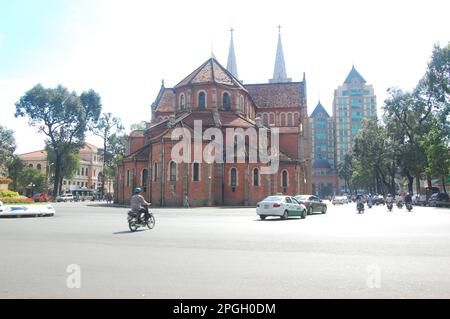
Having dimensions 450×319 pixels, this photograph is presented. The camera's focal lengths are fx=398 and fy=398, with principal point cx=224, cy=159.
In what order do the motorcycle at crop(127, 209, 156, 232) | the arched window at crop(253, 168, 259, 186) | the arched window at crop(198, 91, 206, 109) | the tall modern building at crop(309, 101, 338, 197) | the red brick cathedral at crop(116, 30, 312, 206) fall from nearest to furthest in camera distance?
the motorcycle at crop(127, 209, 156, 232) → the red brick cathedral at crop(116, 30, 312, 206) → the arched window at crop(253, 168, 259, 186) → the arched window at crop(198, 91, 206, 109) → the tall modern building at crop(309, 101, 338, 197)

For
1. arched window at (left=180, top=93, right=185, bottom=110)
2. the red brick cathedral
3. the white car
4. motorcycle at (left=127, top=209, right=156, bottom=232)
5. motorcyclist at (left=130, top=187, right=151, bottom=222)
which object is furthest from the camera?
arched window at (left=180, top=93, right=185, bottom=110)

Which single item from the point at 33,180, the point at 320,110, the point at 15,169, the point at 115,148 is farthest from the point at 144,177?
the point at 320,110

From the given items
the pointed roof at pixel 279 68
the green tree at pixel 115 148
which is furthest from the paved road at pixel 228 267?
the pointed roof at pixel 279 68

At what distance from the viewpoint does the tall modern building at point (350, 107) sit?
463 feet

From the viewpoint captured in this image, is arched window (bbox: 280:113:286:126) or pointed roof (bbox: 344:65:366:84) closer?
arched window (bbox: 280:113:286:126)

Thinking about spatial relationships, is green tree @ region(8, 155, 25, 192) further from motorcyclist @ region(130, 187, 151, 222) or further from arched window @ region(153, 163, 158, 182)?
motorcyclist @ region(130, 187, 151, 222)

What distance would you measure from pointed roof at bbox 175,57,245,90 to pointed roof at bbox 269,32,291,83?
2750 cm

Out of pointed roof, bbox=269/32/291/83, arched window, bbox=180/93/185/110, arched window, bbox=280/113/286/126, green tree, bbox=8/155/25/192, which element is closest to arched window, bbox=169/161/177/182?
arched window, bbox=180/93/185/110

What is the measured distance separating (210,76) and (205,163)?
12.0 m

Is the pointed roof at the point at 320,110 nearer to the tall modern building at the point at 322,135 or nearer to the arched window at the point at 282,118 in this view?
the tall modern building at the point at 322,135

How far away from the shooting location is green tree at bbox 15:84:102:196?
54.8 metres

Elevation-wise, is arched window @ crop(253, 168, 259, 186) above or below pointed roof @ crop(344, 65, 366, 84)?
below

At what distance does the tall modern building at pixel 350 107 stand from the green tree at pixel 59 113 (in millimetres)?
103112

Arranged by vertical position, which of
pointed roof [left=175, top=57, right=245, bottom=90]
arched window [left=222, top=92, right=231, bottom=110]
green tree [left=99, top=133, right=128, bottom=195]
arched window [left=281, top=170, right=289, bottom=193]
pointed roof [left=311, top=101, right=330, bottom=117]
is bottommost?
arched window [left=281, top=170, right=289, bottom=193]
